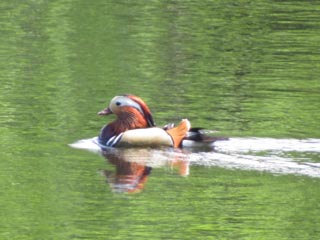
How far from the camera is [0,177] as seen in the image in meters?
13.6

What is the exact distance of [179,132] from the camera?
585 inches

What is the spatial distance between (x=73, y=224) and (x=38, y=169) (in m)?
2.14

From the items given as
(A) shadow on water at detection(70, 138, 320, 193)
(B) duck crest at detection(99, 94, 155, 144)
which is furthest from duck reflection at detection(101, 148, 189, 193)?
(B) duck crest at detection(99, 94, 155, 144)

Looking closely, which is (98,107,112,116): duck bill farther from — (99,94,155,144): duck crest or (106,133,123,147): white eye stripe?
(106,133,123,147): white eye stripe

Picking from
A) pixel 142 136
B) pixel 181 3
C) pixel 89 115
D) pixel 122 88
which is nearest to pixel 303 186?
pixel 142 136

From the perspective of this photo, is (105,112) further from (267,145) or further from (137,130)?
(267,145)

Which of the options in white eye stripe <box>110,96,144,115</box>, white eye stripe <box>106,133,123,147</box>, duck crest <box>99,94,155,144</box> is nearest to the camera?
white eye stripe <box>106,133,123,147</box>

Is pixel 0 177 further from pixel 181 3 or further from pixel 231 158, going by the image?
pixel 181 3

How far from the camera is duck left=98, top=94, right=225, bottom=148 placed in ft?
48.8

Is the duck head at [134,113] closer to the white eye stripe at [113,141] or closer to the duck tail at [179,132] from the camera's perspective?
the white eye stripe at [113,141]

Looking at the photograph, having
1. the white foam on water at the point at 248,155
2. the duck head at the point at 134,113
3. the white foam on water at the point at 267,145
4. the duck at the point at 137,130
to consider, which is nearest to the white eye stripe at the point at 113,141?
the duck at the point at 137,130

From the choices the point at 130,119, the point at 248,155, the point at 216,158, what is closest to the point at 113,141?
the point at 130,119

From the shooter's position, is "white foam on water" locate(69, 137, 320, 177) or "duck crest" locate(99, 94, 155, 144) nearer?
"white foam on water" locate(69, 137, 320, 177)

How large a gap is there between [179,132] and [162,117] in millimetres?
1772
